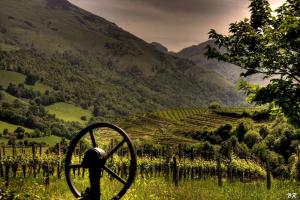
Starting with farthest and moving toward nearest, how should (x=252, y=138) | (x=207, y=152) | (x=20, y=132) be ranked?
(x=20, y=132) < (x=252, y=138) < (x=207, y=152)

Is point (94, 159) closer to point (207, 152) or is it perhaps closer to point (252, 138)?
point (207, 152)

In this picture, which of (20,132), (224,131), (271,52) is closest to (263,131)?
(224,131)

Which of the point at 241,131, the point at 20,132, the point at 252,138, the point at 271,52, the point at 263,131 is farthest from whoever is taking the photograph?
the point at 20,132

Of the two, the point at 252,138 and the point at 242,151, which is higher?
the point at 252,138

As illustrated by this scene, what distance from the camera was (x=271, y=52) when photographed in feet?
45.6

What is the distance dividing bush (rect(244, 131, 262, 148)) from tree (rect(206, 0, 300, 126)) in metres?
50.3

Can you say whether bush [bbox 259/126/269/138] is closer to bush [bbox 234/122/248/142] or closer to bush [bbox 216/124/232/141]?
bush [bbox 234/122/248/142]

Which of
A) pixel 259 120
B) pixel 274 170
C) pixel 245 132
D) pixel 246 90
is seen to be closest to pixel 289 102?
pixel 246 90

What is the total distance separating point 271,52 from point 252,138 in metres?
54.0

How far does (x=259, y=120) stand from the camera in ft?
290

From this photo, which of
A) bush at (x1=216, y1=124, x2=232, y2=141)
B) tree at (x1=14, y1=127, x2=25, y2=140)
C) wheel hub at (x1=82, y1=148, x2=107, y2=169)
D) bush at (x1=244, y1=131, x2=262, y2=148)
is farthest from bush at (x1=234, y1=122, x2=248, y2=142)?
tree at (x1=14, y1=127, x2=25, y2=140)

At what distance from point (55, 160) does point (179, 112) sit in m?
118

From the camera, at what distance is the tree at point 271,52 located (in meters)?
13.3

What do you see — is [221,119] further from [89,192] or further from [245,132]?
[89,192]
